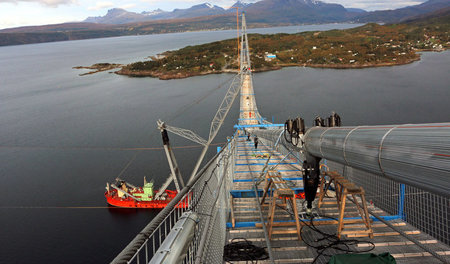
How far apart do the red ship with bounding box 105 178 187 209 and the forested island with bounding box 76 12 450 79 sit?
50.1 metres

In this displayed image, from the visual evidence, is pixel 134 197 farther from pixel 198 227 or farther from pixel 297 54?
pixel 297 54

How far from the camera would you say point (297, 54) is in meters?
79.4

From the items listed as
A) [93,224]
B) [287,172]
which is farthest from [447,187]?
[93,224]

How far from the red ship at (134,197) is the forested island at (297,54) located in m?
50.1

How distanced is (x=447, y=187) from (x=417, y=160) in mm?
210

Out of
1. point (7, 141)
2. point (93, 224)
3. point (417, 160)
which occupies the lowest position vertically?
point (93, 224)

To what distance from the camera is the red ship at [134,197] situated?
18453 millimetres

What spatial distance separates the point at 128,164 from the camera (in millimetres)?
23781

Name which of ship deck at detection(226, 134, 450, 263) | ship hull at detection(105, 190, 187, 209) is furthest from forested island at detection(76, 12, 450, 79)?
ship deck at detection(226, 134, 450, 263)

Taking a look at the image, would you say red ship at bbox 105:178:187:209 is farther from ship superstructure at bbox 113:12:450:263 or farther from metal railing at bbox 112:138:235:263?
metal railing at bbox 112:138:235:263

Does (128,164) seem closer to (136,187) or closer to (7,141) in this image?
(136,187)

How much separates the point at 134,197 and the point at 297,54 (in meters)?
74.2

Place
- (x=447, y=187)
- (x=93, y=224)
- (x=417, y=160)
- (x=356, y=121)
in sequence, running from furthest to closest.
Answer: (x=356, y=121)
(x=93, y=224)
(x=417, y=160)
(x=447, y=187)

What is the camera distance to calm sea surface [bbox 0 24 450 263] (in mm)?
17250
